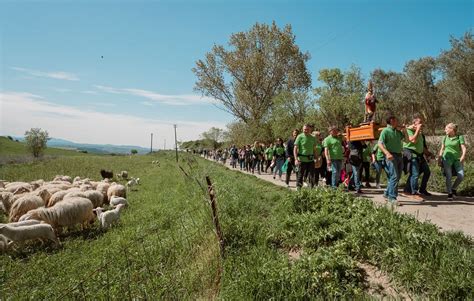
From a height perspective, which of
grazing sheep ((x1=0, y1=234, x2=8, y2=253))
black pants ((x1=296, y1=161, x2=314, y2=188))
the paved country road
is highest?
black pants ((x1=296, y1=161, x2=314, y2=188))

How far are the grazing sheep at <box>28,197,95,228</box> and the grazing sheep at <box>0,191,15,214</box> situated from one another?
10.9 feet

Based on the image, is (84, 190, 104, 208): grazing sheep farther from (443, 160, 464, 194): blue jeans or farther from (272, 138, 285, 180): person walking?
(443, 160, 464, 194): blue jeans

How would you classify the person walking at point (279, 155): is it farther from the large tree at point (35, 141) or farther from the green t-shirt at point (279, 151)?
the large tree at point (35, 141)

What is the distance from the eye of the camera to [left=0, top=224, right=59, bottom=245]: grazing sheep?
7316mm

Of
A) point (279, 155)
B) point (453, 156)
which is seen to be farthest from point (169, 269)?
point (279, 155)

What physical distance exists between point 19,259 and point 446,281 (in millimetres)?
8150

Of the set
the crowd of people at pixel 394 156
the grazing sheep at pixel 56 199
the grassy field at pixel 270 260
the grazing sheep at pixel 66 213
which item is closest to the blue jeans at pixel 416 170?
the crowd of people at pixel 394 156

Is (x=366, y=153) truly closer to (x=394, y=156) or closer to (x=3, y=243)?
(x=394, y=156)

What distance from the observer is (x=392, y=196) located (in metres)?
7.50

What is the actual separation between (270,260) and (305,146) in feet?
17.1

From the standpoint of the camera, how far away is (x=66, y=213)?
8.93 meters

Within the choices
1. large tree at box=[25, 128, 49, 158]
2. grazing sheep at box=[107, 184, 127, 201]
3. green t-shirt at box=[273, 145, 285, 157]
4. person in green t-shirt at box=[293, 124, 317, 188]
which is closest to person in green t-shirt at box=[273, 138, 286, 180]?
green t-shirt at box=[273, 145, 285, 157]

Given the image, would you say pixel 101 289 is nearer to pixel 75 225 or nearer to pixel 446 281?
pixel 446 281

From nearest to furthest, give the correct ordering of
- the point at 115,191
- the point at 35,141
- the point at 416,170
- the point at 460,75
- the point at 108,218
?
the point at 416,170 < the point at 108,218 < the point at 115,191 < the point at 460,75 < the point at 35,141
